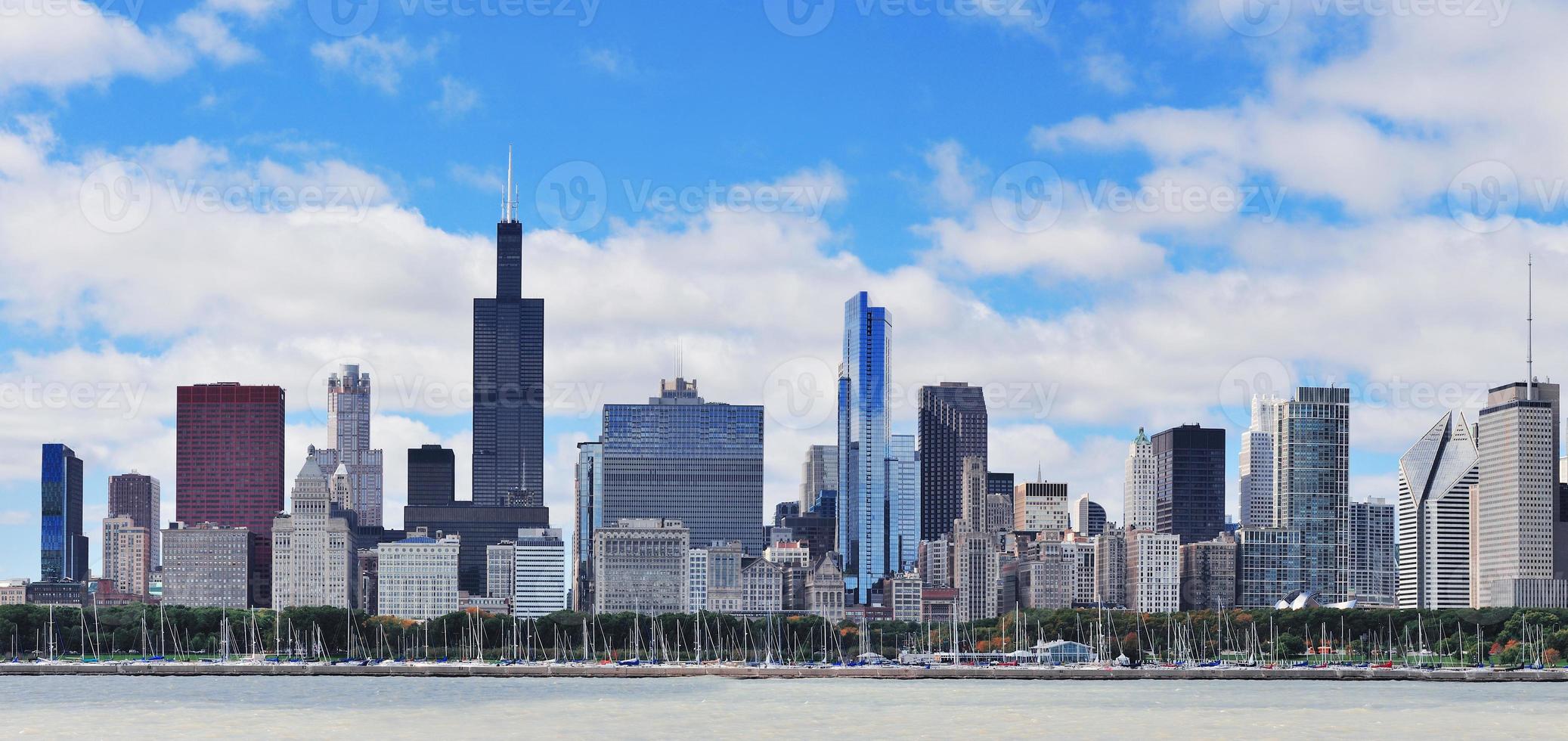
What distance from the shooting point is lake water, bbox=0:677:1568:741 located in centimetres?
12469

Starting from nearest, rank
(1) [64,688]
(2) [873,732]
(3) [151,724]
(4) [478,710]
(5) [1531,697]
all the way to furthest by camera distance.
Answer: (2) [873,732]
(3) [151,724]
(4) [478,710]
(5) [1531,697]
(1) [64,688]

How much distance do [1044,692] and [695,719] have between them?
1864 inches

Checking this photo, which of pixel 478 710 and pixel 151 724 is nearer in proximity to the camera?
pixel 151 724

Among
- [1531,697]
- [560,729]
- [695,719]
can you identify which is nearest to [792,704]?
[695,719]

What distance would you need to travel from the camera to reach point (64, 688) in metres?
179

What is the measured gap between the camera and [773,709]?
14550cm

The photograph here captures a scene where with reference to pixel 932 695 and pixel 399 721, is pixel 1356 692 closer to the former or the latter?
pixel 932 695

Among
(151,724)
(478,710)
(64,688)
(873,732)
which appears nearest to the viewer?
(873,732)

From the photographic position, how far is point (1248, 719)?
135500mm

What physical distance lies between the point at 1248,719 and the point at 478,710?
49.1m

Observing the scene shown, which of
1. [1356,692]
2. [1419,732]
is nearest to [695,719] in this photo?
[1419,732]

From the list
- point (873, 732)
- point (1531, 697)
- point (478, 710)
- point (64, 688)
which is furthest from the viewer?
point (64, 688)

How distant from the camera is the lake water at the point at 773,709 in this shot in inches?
4909

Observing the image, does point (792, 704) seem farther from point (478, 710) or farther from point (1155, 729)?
point (1155, 729)
